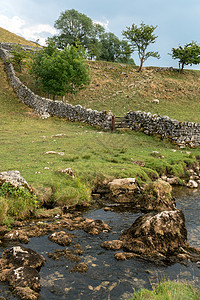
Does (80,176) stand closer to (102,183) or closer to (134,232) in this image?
(102,183)

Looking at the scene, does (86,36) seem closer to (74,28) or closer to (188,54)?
(74,28)

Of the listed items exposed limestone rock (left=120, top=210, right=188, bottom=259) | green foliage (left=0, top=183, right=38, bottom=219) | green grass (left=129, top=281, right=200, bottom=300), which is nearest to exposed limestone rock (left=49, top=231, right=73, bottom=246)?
exposed limestone rock (left=120, top=210, right=188, bottom=259)

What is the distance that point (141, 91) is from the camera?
47531 mm

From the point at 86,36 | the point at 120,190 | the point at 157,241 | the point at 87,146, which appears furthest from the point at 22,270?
the point at 86,36

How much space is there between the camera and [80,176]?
1273 centimetres

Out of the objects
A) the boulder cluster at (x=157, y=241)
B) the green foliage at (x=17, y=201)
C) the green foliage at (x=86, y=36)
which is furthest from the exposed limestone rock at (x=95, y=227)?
the green foliage at (x=86, y=36)

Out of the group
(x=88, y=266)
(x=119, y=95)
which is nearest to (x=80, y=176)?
→ (x=88, y=266)

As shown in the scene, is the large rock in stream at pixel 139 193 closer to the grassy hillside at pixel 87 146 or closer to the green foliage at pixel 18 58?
the grassy hillside at pixel 87 146

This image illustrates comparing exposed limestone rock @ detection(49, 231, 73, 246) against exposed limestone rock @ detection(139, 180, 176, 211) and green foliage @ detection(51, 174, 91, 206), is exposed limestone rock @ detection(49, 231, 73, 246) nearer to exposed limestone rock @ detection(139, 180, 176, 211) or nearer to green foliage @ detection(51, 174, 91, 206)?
green foliage @ detection(51, 174, 91, 206)

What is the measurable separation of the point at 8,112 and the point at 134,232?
33825mm

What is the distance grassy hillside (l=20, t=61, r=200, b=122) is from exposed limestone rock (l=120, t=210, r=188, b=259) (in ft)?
89.5

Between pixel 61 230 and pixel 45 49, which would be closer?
pixel 61 230

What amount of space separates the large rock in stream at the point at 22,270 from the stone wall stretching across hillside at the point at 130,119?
19119mm

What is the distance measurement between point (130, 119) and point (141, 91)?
70.4ft
